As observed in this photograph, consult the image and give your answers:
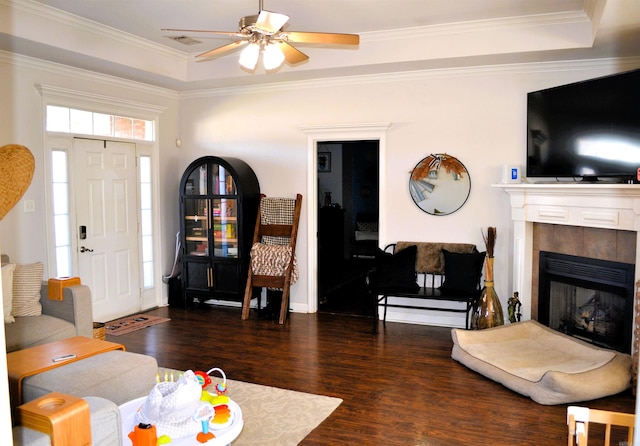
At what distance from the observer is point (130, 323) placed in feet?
Answer: 18.4

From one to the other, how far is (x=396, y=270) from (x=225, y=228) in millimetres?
2130

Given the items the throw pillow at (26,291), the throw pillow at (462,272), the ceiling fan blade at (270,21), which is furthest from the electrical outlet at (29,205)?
the throw pillow at (462,272)

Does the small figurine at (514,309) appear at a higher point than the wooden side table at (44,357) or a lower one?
lower

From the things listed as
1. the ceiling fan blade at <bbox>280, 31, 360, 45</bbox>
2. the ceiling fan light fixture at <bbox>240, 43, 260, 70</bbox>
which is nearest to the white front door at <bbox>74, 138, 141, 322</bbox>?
the ceiling fan light fixture at <bbox>240, 43, 260, 70</bbox>

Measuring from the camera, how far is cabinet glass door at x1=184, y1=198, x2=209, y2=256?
6.21 m

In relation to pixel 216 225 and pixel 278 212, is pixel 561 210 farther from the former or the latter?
pixel 216 225

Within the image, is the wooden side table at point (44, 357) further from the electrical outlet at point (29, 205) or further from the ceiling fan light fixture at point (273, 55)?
the ceiling fan light fixture at point (273, 55)

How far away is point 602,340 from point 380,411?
221 centimetres

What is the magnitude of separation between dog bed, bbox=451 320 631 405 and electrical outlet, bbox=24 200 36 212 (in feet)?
13.2

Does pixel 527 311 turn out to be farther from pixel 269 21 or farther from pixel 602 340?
pixel 269 21

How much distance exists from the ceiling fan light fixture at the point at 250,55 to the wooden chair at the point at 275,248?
2.41 metres

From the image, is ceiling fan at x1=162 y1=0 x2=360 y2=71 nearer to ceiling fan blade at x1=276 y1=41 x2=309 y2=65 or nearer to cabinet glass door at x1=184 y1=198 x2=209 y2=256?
ceiling fan blade at x1=276 y1=41 x2=309 y2=65

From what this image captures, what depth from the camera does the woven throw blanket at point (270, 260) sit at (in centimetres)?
580

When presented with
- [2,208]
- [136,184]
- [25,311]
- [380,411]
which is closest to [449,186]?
[380,411]
